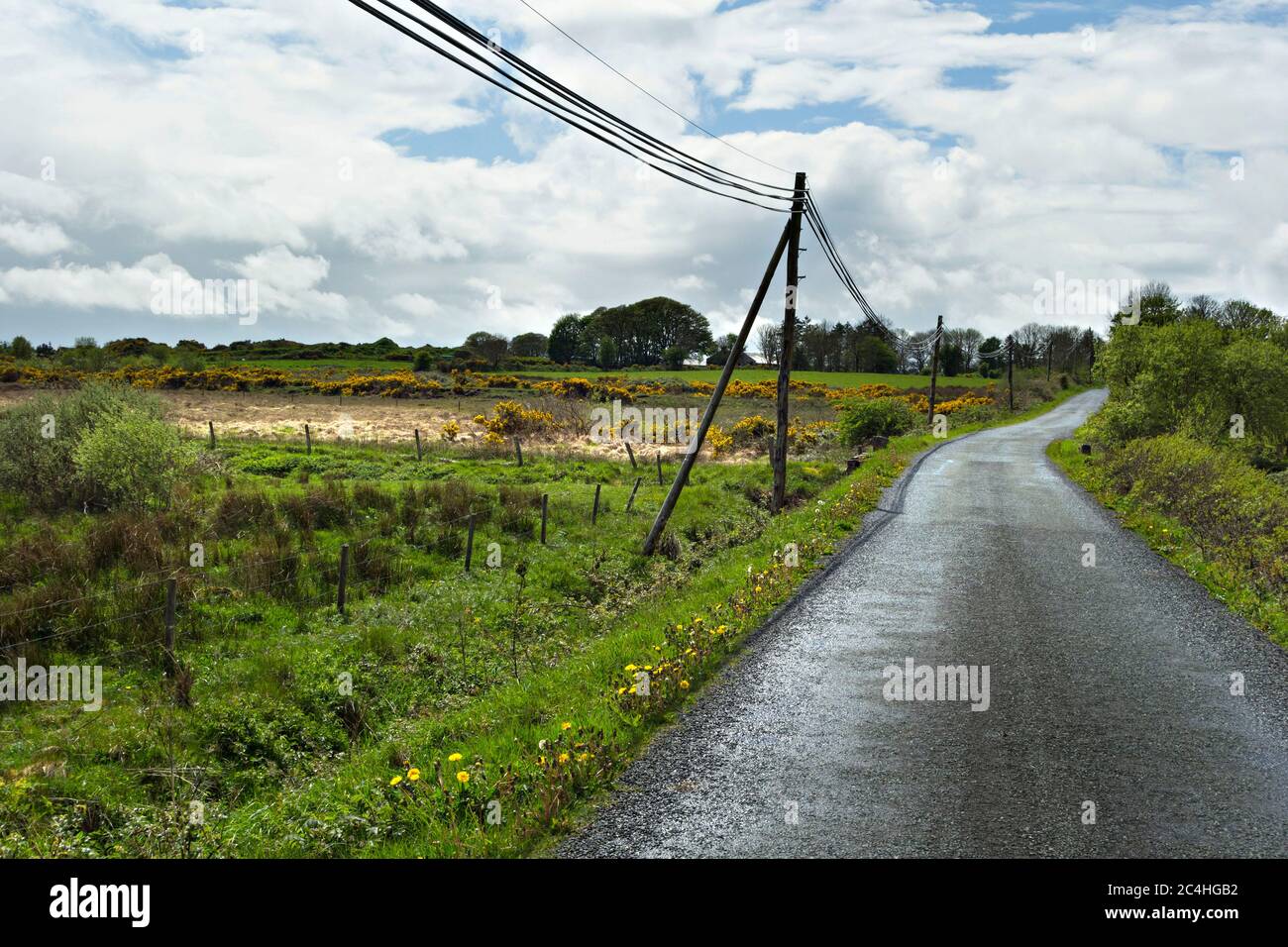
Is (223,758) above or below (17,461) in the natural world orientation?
below

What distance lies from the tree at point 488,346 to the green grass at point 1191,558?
85.9 meters

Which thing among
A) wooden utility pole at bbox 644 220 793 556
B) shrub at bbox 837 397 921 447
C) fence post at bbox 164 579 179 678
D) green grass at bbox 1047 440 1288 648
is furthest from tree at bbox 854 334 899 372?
fence post at bbox 164 579 179 678

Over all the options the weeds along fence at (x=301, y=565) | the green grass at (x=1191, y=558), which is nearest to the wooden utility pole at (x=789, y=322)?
the weeds along fence at (x=301, y=565)

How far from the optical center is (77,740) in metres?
9.27

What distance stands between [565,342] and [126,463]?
106m

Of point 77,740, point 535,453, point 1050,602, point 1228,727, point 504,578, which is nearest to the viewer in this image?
point 1228,727

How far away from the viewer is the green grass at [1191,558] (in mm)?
10891

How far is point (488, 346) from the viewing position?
352ft

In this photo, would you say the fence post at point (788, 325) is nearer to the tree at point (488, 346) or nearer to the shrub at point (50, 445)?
the shrub at point (50, 445)

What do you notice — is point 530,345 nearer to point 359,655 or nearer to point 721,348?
point 721,348
